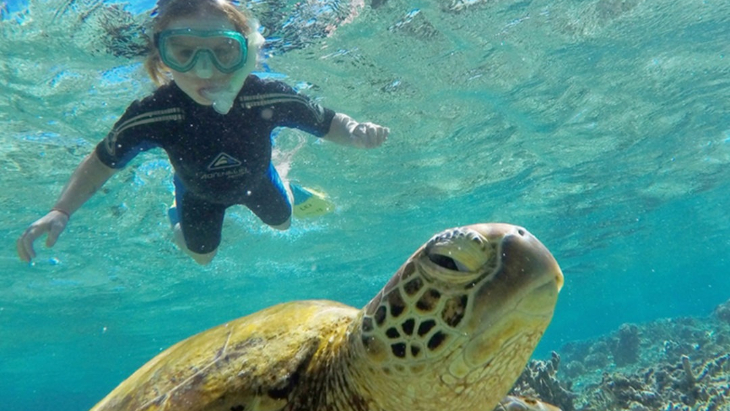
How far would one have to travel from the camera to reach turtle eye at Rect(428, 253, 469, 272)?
1.52 metres

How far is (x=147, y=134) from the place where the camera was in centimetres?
468

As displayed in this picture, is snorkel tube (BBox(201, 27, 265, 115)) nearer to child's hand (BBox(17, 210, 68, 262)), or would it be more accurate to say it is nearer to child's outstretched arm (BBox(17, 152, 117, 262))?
child's outstretched arm (BBox(17, 152, 117, 262))

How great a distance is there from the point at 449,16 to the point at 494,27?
3.41 ft

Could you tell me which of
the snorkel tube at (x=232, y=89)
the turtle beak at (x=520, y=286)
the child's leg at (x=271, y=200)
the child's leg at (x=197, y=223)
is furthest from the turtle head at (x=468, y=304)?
the child's leg at (x=197, y=223)

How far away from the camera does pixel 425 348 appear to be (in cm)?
156

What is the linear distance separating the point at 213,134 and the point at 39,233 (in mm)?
1830

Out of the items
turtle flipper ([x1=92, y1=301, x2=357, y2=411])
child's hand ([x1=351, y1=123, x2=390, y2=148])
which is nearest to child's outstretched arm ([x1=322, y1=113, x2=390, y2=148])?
child's hand ([x1=351, y1=123, x2=390, y2=148])

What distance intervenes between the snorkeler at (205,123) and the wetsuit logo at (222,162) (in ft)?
0.03

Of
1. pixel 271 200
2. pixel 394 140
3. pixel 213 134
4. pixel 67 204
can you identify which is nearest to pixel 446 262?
pixel 67 204

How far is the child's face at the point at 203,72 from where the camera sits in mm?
4168

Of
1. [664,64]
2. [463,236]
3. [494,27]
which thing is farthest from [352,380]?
[664,64]

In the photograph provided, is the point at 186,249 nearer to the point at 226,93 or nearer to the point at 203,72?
the point at 226,93

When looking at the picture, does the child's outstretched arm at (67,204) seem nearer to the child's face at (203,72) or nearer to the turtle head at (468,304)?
the child's face at (203,72)

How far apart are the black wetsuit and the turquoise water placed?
246cm
